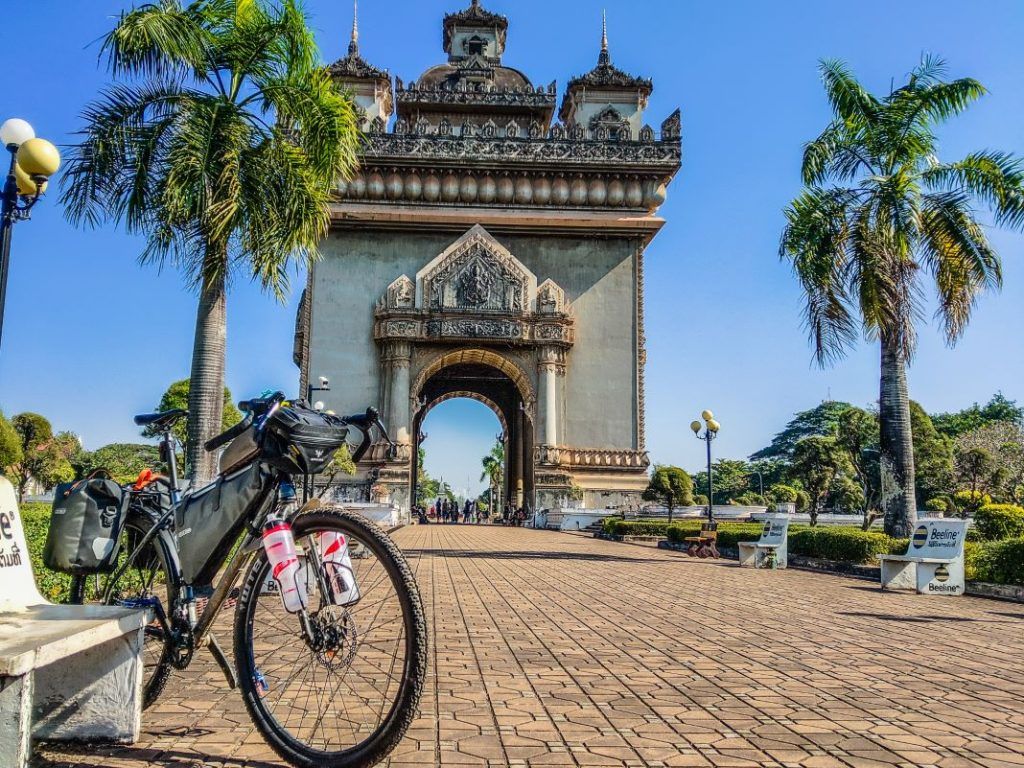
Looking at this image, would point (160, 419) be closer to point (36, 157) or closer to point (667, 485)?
point (36, 157)

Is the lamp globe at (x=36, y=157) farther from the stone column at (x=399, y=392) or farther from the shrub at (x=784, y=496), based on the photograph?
the shrub at (x=784, y=496)

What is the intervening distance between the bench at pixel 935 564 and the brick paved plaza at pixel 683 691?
211 cm

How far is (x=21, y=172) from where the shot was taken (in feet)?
27.6

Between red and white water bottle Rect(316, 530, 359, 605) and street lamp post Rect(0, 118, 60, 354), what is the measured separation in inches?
260

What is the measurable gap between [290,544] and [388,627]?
48 centimetres

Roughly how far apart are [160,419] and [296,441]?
4.12 feet

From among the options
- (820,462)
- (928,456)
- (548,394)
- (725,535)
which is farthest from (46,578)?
(928,456)

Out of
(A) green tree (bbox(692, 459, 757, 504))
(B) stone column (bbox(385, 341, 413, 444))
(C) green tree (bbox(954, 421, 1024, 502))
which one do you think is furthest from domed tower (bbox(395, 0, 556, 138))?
(A) green tree (bbox(692, 459, 757, 504))

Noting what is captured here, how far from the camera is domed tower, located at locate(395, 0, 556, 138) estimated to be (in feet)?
Result: 134

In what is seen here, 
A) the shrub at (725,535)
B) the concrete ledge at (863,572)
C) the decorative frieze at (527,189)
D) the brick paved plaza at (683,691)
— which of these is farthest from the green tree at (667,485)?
the brick paved plaza at (683,691)

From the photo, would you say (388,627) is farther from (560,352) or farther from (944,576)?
(560,352)

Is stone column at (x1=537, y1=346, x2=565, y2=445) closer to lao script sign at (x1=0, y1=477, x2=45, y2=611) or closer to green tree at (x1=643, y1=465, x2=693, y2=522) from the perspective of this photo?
green tree at (x1=643, y1=465, x2=693, y2=522)

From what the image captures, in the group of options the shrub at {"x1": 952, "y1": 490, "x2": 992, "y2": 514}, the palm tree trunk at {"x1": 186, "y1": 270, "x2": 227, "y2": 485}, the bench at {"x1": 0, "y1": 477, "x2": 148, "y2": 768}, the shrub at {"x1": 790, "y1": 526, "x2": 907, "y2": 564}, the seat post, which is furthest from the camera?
the shrub at {"x1": 952, "y1": 490, "x2": 992, "y2": 514}

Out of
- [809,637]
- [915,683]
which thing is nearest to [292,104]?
[809,637]
